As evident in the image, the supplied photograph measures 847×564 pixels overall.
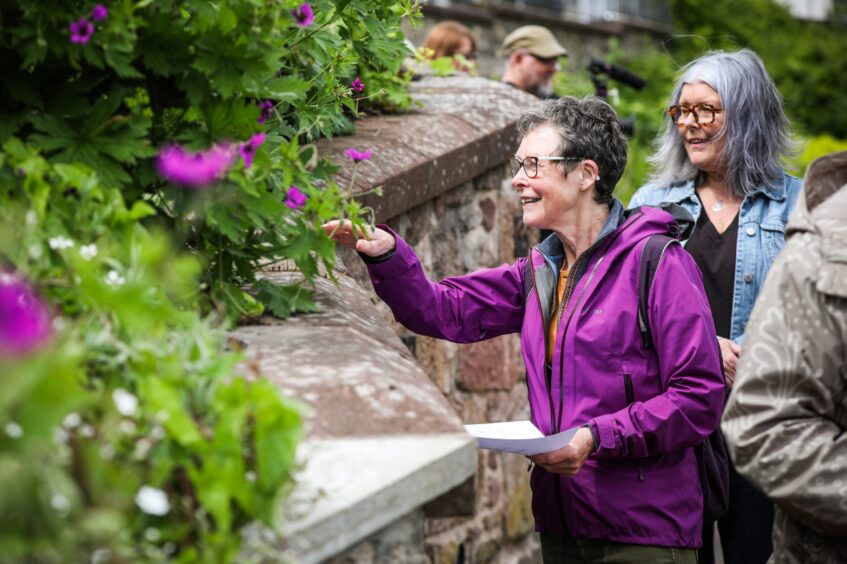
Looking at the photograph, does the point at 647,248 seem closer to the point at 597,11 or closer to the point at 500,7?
the point at 500,7

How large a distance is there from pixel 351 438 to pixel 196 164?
1.90 ft

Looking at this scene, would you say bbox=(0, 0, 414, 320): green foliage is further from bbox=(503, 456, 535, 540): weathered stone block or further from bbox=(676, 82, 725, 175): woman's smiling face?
bbox=(503, 456, 535, 540): weathered stone block

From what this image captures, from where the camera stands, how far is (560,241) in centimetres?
315

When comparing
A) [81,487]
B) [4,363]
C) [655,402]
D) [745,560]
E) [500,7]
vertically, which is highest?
[500,7]

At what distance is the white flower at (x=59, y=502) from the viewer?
1271 millimetres

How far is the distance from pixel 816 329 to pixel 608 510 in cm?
92

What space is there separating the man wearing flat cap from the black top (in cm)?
287

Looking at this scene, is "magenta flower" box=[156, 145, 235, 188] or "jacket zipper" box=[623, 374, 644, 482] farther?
"jacket zipper" box=[623, 374, 644, 482]

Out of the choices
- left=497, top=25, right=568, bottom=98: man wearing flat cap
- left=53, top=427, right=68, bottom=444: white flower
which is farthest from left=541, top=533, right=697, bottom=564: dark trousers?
left=497, top=25, right=568, bottom=98: man wearing flat cap

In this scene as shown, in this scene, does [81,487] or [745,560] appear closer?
[81,487]

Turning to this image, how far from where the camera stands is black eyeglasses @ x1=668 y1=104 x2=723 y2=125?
367cm

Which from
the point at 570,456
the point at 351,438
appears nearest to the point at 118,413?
the point at 351,438

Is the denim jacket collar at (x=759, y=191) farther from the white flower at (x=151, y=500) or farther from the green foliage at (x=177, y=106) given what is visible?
the white flower at (x=151, y=500)

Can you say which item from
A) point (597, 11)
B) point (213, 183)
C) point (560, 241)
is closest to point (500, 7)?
point (597, 11)
